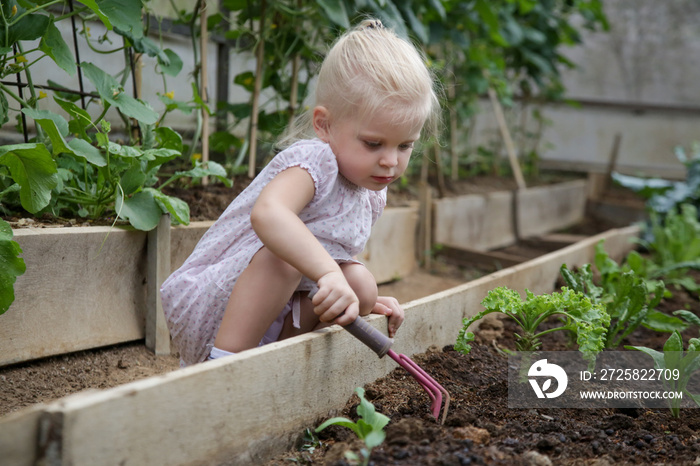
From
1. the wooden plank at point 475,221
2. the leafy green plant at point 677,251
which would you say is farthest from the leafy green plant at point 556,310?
the wooden plank at point 475,221

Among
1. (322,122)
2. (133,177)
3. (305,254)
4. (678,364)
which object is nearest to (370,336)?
(305,254)

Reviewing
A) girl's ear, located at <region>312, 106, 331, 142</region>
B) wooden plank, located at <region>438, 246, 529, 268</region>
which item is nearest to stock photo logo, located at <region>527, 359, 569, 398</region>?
girl's ear, located at <region>312, 106, 331, 142</region>

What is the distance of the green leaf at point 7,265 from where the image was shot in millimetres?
1700

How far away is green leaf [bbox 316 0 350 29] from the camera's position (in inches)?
111

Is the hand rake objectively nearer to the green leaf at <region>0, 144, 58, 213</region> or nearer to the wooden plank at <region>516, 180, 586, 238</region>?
the green leaf at <region>0, 144, 58, 213</region>

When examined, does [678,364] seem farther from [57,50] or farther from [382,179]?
[57,50]

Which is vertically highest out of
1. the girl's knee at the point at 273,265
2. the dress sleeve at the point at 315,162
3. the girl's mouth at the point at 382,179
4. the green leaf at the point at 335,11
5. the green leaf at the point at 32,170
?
the green leaf at the point at 335,11

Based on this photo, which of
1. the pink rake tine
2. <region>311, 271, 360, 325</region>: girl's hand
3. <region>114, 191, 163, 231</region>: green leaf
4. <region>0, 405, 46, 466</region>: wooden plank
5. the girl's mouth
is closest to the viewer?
<region>0, 405, 46, 466</region>: wooden plank

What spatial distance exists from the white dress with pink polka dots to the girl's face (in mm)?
40

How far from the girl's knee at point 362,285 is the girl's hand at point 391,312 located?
1.2 inches

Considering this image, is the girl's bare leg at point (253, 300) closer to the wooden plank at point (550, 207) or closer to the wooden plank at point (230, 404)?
the wooden plank at point (230, 404)

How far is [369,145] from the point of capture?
1.67 metres

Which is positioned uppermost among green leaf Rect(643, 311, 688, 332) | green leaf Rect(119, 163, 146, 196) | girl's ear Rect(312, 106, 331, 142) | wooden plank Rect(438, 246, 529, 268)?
girl's ear Rect(312, 106, 331, 142)

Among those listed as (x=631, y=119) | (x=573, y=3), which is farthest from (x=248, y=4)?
(x=631, y=119)
